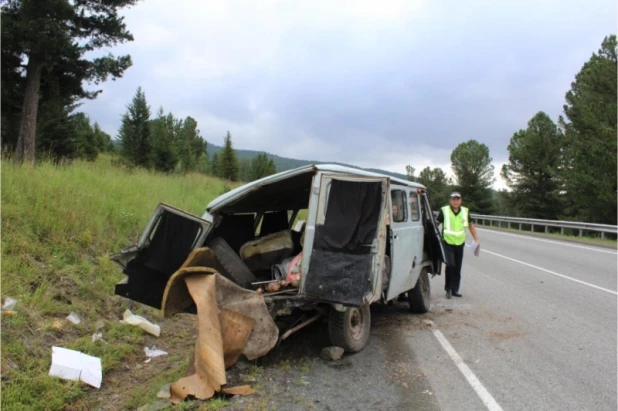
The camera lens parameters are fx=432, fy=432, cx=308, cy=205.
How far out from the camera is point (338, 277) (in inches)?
183

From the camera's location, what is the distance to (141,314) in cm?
597

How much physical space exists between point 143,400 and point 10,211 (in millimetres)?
3723

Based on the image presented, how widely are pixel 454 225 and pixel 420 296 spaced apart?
6.48 ft

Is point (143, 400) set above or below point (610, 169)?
below

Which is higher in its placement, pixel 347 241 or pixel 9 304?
pixel 347 241

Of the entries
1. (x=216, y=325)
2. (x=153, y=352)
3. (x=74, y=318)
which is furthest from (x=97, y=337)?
(x=216, y=325)

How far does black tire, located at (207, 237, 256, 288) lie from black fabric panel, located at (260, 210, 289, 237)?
5.20 feet

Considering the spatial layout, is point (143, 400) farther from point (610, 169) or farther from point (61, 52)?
point (610, 169)

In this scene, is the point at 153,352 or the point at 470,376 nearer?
the point at 470,376

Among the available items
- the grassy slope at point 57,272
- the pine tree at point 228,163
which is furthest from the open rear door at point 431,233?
the pine tree at point 228,163

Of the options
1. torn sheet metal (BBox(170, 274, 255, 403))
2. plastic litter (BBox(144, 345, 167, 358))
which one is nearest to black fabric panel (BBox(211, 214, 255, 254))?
plastic litter (BBox(144, 345, 167, 358))

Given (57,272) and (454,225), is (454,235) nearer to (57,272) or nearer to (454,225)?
(454,225)

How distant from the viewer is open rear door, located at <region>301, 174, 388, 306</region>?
459 centimetres

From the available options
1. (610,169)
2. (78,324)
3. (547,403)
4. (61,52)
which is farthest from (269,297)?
(610,169)
